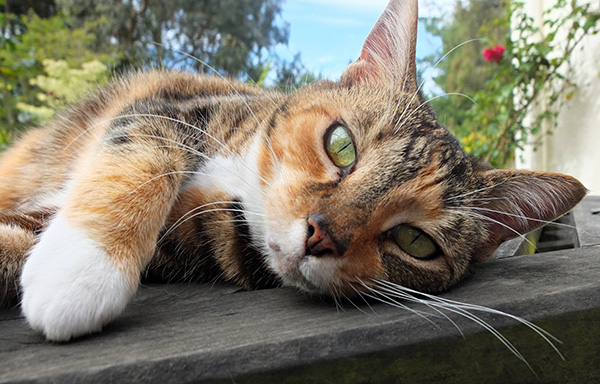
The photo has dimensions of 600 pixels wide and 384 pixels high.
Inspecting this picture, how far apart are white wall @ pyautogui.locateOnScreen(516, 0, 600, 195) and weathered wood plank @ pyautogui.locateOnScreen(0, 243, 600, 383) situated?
3.23 metres

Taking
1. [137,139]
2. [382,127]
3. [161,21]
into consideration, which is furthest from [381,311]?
[161,21]

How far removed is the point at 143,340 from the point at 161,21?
1004 cm

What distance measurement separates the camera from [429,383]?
0.80m

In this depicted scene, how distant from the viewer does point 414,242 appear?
120 cm

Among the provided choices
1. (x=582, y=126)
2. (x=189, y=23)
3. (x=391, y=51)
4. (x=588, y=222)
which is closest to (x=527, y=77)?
(x=582, y=126)

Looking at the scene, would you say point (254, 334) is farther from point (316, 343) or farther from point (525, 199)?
point (525, 199)

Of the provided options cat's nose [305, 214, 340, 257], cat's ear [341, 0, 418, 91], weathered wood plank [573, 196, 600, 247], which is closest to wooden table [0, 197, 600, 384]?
cat's nose [305, 214, 340, 257]

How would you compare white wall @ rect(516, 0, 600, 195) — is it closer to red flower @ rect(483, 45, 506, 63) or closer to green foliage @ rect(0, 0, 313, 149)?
red flower @ rect(483, 45, 506, 63)

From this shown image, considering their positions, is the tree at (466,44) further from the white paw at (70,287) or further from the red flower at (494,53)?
the white paw at (70,287)

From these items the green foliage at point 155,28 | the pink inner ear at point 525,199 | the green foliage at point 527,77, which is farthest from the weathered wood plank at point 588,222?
the green foliage at point 155,28

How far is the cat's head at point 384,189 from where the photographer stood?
105cm

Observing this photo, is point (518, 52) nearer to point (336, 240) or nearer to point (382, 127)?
point (382, 127)

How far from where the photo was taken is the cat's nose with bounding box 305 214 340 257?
1014 millimetres

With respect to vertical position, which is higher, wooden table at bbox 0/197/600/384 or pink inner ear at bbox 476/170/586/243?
pink inner ear at bbox 476/170/586/243
